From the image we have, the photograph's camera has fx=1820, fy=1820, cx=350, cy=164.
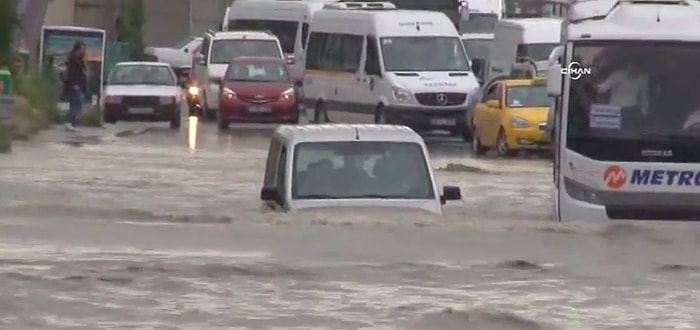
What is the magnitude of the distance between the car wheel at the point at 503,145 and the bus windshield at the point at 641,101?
40.9 ft

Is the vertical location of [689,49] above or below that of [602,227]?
above

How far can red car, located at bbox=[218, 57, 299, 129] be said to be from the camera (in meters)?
37.3

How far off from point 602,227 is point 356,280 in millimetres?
4208

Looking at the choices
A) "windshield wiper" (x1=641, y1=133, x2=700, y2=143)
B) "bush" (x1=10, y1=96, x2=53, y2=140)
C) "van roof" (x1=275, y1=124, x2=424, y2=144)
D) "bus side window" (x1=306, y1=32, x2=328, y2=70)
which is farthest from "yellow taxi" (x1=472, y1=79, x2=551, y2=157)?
"van roof" (x1=275, y1=124, x2=424, y2=144)

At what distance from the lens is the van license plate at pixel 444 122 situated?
33.2 metres

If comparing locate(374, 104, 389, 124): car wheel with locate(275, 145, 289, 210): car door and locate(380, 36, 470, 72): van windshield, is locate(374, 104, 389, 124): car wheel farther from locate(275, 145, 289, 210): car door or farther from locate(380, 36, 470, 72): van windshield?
locate(275, 145, 289, 210): car door

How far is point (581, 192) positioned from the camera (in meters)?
17.1

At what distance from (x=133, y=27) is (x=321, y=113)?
24.9 metres

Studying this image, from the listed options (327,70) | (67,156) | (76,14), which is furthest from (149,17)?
(67,156)

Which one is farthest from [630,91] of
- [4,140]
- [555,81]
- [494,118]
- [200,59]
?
[200,59]

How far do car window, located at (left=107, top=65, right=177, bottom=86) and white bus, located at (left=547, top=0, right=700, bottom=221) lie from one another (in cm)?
2297

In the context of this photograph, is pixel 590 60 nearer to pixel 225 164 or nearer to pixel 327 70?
pixel 225 164

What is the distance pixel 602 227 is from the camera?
15.5m

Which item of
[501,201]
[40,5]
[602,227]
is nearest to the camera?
[602,227]
